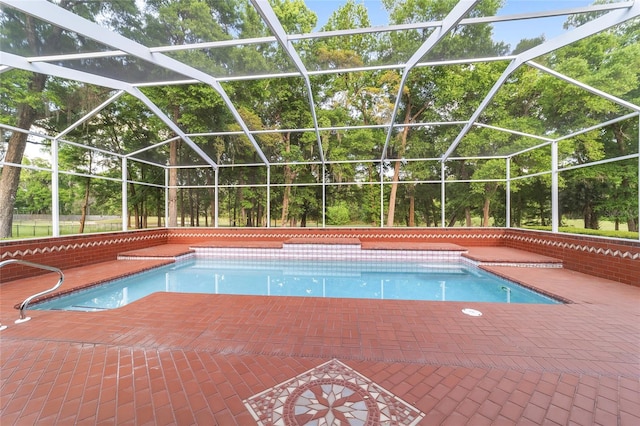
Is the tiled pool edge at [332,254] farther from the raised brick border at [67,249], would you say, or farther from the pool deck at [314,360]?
the pool deck at [314,360]

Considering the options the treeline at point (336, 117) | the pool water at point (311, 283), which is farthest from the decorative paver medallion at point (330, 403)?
the treeline at point (336, 117)

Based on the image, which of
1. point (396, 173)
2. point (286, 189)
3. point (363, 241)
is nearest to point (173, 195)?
point (286, 189)

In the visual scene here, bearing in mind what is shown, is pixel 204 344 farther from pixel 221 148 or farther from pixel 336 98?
pixel 336 98

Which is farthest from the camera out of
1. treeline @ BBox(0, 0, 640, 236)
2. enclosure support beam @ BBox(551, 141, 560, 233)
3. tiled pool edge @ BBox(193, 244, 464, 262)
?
tiled pool edge @ BBox(193, 244, 464, 262)

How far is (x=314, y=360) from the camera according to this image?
2342 millimetres

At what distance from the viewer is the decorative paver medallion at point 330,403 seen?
1.71 m

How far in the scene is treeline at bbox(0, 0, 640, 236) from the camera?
472 centimetres

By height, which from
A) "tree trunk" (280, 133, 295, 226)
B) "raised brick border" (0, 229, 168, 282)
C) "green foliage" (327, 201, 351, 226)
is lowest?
"raised brick border" (0, 229, 168, 282)

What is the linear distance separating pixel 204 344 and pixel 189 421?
96 centimetres

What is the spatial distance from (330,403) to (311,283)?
→ 4431 millimetres

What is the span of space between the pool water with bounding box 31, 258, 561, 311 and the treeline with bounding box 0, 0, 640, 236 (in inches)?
108

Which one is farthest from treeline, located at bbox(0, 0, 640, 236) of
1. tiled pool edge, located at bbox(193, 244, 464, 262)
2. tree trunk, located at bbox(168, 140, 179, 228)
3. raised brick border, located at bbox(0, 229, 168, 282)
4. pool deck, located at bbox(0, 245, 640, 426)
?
pool deck, located at bbox(0, 245, 640, 426)

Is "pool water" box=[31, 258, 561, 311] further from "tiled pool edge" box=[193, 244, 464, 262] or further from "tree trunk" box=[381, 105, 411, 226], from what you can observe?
"tree trunk" box=[381, 105, 411, 226]

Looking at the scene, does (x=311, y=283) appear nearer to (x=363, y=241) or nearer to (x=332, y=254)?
(x=332, y=254)
